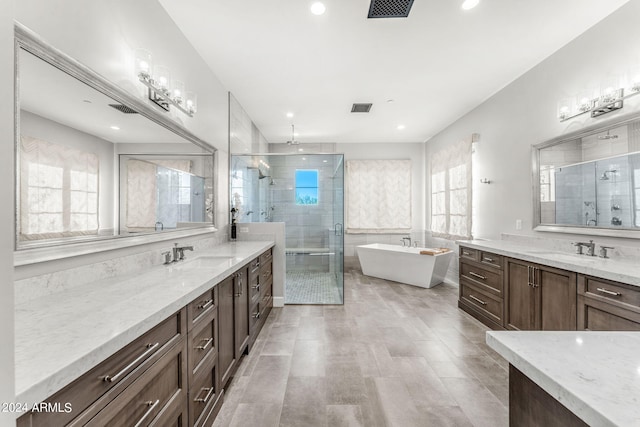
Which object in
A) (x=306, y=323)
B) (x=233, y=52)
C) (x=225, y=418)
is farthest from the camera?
(x=306, y=323)

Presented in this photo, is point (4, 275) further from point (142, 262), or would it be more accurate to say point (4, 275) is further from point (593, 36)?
point (593, 36)

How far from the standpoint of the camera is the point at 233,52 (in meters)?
2.81

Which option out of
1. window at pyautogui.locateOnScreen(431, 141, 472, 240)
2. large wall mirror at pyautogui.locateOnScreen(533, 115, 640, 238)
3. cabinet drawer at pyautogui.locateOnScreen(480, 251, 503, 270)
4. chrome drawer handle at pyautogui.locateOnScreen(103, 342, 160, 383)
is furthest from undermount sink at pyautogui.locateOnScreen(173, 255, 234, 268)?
window at pyautogui.locateOnScreen(431, 141, 472, 240)

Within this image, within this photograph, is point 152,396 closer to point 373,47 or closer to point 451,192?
point 373,47

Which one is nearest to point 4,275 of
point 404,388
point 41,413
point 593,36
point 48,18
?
point 41,413

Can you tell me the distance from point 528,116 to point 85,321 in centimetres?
417

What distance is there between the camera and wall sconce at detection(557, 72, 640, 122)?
2.16m

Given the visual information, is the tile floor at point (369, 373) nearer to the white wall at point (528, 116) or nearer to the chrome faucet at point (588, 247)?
the chrome faucet at point (588, 247)

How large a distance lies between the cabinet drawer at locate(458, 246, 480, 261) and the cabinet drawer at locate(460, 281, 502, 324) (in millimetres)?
342

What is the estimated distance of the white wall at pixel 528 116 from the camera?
7.54ft

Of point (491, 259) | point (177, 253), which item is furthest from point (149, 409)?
point (491, 259)

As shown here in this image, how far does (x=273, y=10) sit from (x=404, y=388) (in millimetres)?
2987

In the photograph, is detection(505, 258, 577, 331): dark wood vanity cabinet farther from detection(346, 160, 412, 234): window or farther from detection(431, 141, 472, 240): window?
detection(346, 160, 412, 234): window

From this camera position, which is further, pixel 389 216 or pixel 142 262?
pixel 389 216
